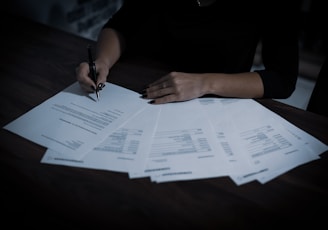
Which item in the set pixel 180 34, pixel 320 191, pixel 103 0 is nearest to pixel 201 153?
pixel 320 191

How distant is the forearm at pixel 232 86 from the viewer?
913 millimetres

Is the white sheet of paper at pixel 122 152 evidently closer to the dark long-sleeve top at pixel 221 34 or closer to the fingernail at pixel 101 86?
the fingernail at pixel 101 86

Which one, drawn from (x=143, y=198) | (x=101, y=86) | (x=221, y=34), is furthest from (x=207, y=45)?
(x=143, y=198)

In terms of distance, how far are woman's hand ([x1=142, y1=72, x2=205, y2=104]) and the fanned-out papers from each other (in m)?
0.02

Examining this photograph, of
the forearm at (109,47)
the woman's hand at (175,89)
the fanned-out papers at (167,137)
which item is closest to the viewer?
the fanned-out papers at (167,137)

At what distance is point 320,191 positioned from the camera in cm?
A: 66

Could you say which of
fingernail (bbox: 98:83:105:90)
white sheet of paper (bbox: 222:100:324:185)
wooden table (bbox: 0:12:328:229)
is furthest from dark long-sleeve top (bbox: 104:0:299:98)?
wooden table (bbox: 0:12:328:229)

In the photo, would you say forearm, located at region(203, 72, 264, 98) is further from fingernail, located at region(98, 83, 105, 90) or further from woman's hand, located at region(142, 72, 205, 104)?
fingernail, located at region(98, 83, 105, 90)

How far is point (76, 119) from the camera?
80 centimetres

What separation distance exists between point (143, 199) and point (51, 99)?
433 millimetres

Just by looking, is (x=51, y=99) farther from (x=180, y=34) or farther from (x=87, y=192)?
(x=180, y=34)

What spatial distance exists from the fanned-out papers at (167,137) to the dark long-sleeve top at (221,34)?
0.19 meters

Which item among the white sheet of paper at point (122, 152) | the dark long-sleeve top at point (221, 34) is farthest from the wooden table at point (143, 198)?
the dark long-sleeve top at point (221, 34)

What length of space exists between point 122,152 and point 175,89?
0.87ft
